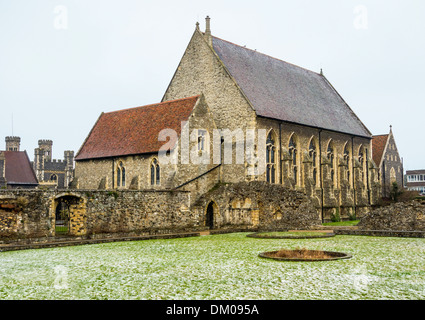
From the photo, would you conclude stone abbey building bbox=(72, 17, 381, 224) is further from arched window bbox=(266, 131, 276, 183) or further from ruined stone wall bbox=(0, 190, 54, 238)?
ruined stone wall bbox=(0, 190, 54, 238)

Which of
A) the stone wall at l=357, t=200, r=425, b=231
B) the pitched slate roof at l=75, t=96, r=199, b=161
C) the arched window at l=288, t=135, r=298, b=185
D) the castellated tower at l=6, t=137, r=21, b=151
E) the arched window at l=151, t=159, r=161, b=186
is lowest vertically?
the stone wall at l=357, t=200, r=425, b=231

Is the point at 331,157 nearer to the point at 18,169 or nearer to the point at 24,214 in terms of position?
the point at 24,214

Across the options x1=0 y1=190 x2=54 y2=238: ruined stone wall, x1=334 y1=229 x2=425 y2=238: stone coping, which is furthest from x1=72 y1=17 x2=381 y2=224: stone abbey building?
x1=0 y1=190 x2=54 y2=238: ruined stone wall

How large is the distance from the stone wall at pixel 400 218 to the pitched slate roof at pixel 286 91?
435 inches

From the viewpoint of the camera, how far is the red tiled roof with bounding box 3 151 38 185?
2507 inches

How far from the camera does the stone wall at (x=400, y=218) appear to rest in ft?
90.2

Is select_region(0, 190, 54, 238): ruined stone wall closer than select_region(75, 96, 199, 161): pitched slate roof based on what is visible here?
Yes

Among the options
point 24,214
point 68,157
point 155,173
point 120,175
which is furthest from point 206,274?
point 68,157

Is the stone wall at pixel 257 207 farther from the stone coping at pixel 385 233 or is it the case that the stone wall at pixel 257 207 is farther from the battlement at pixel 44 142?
the battlement at pixel 44 142

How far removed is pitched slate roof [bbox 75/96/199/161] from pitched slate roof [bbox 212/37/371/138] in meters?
5.32

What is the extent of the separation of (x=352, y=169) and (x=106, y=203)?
27.5 metres

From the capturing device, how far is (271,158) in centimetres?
3700

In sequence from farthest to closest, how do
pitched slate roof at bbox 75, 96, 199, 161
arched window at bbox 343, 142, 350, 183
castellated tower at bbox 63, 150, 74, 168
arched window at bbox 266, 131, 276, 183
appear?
castellated tower at bbox 63, 150, 74, 168, arched window at bbox 343, 142, 350, 183, arched window at bbox 266, 131, 276, 183, pitched slate roof at bbox 75, 96, 199, 161
